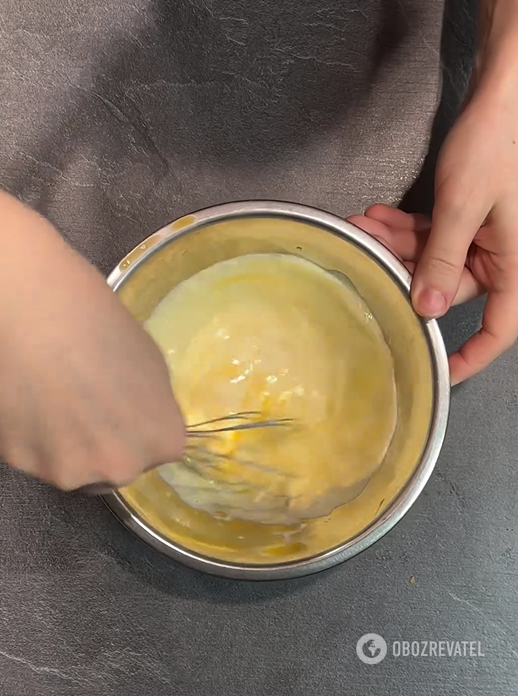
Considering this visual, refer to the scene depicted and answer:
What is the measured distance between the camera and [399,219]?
2.02 feet

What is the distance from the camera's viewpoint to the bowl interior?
0.51 meters

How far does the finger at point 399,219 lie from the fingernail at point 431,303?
0.46 ft

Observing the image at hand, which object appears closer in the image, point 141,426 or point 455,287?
point 141,426

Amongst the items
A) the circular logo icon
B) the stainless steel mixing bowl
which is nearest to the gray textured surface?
the circular logo icon

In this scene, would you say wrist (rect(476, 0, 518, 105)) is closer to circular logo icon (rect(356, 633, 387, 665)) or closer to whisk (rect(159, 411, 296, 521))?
whisk (rect(159, 411, 296, 521))

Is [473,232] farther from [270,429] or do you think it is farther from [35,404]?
[35,404]

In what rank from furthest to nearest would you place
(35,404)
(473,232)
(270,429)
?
(270,429)
(473,232)
(35,404)

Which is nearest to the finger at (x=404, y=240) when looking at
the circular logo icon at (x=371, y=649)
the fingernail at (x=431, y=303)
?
the fingernail at (x=431, y=303)

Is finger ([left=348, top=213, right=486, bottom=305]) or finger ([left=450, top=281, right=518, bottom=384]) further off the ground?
finger ([left=348, top=213, right=486, bottom=305])

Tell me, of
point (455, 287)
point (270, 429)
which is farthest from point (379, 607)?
point (455, 287)

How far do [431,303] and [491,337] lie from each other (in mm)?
112

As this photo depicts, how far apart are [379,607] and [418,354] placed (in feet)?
0.93

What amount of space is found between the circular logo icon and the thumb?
35 centimetres

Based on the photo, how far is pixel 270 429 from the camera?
0.60 m
